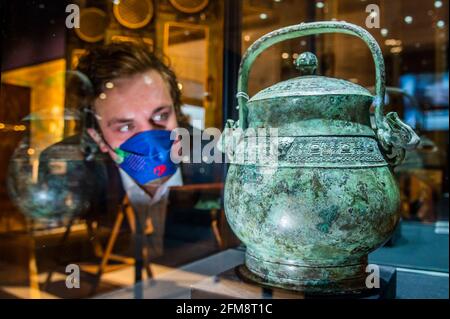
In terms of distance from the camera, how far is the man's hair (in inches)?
62.8

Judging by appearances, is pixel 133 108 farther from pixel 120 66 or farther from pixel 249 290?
pixel 249 290

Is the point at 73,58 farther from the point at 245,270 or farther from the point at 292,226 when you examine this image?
the point at 292,226

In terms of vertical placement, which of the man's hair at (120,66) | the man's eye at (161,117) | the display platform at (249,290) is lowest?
the display platform at (249,290)

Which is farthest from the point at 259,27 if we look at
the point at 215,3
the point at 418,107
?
the point at 418,107

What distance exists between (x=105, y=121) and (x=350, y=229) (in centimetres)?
113

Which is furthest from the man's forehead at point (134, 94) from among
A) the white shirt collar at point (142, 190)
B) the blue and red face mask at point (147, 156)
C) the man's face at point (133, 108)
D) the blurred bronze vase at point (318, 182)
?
the blurred bronze vase at point (318, 182)

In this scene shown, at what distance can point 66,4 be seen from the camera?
49.1 inches

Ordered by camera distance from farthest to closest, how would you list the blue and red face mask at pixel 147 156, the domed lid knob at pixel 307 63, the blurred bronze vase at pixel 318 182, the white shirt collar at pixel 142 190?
the white shirt collar at pixel 142 190
the blue and red face mask at pixel 147 156
the domed lid knob at pixel 307 63
the blurred bronze vase at pixel 318 182

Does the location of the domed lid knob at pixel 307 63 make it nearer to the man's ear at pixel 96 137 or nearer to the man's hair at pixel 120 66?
the man's hair at pixel 120 66

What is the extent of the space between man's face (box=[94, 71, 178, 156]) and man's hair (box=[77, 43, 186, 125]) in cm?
2

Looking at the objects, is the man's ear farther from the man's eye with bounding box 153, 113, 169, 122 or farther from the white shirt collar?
the man's eye with bounding box 153, 113, 169, 122

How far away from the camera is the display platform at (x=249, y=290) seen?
804 mm

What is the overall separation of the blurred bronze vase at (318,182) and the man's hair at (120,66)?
33.2 inches
